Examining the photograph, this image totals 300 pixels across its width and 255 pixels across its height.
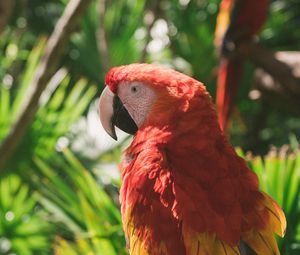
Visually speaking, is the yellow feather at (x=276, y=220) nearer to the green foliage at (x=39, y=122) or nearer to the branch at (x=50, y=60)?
the branch at (x=50, y=60)

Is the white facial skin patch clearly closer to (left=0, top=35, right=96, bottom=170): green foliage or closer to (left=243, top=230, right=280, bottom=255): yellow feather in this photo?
(left=243, top=230, right=280, bottom=255): yellow feather

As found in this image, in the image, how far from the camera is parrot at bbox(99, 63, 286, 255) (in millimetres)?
970

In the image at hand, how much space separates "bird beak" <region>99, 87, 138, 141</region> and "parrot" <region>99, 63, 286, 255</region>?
0.05 meters

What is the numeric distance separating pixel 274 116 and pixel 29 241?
6.15 feet

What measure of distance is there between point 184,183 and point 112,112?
0.22 meters

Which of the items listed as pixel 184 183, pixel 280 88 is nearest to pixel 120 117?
pixel 184 183

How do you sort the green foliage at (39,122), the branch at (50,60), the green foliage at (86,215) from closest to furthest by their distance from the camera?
the green foliage at (86,215), the branch at (50,60), the green foliage at (39,122)

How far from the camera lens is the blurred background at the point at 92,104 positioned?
4.46 feet

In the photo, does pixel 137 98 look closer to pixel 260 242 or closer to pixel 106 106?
pixel 106 106

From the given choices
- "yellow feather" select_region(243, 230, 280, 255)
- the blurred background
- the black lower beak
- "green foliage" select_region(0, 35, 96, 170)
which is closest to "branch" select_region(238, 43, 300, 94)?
the blurred background

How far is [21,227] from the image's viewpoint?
1.65 m

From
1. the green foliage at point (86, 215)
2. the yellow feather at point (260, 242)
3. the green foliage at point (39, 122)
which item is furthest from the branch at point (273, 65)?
the yellow feather at point (260, 242)

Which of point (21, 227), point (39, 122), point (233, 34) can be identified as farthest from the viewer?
point (233, 34)

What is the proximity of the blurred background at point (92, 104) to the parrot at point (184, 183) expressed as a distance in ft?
0.84
